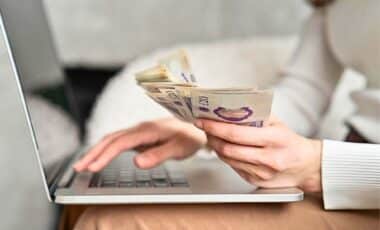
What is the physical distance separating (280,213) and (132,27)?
94 centimetres

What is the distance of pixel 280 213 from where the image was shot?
647 mm

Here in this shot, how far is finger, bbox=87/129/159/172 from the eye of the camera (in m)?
0.73

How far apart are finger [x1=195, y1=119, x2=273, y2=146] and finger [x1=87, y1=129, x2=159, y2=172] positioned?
160mm

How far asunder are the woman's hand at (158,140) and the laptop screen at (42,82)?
0.24ft

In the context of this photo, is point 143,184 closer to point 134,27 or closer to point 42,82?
point 42,82

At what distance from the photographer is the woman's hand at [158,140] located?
76 centimetres

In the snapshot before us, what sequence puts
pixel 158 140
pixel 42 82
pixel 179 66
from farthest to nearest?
1. pixel 42 82
2. pixel 158 140
3. pixel 179 66

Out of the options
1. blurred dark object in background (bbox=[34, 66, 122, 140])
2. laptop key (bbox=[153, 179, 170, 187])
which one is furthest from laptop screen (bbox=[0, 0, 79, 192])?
blurred dark object in background (bbox=[34, 66, 122, 140])

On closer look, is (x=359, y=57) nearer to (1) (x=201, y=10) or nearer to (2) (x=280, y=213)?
(2) (x=280, y=213)

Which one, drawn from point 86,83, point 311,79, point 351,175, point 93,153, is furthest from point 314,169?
point 86,83

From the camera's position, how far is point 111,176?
0.76m

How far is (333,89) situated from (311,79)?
1.7 inches

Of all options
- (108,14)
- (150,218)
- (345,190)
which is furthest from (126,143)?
(108,14)

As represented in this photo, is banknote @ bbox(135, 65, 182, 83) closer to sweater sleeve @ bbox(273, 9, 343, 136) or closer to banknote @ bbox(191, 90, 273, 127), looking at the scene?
banknote @ bbox(191, 90, 273, 127)
